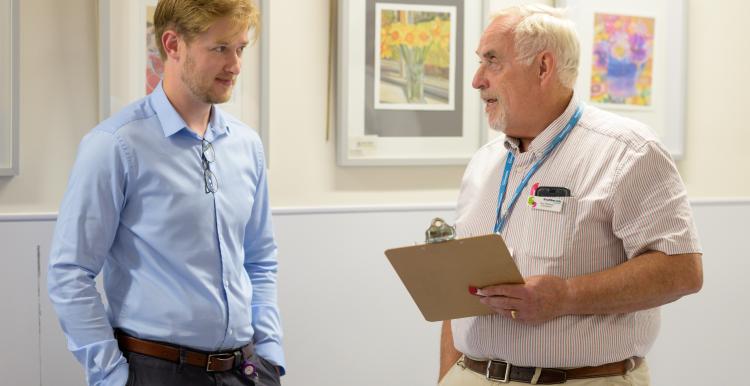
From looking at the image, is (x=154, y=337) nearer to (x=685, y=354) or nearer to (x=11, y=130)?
(x=11, y=130)

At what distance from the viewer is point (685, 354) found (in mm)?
4020

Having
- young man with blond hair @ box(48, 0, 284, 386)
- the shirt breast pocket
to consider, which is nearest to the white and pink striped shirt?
the shirt breast pocket

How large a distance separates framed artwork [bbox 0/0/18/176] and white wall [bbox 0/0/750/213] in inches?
1.9

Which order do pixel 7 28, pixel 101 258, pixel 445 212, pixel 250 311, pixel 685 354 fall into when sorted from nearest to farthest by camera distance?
pixel 101 258
pixel 250 311
pixel 7 28
pixel 445 212
pixel 685 354

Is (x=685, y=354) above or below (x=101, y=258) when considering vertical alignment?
below

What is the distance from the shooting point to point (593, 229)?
2135 mm

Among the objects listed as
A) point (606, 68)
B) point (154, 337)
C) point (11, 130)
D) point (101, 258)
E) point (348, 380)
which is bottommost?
point (348, 380)

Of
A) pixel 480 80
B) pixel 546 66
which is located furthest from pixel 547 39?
pixel 480 80

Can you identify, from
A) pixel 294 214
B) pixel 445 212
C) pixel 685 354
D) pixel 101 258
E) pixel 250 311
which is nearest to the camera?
pixel 101 258

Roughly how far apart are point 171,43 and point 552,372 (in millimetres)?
1287

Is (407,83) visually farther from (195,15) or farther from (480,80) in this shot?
(195,15)

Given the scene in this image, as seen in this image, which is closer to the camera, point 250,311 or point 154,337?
point 154,337

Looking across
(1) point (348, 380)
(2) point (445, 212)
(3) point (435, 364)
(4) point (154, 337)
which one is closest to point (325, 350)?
(1) point (348, 380)

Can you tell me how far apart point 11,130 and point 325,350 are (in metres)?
1.40
